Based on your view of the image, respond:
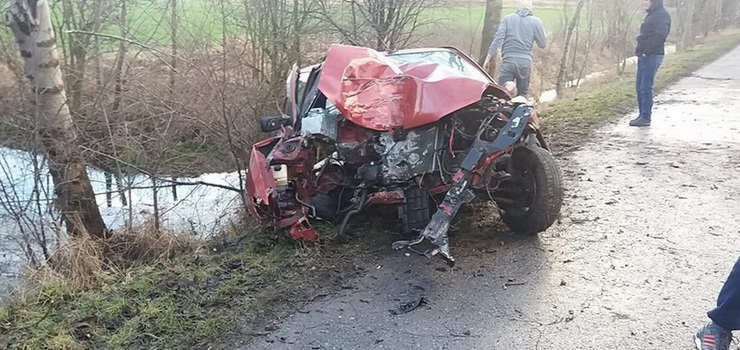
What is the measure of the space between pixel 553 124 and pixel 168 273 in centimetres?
673

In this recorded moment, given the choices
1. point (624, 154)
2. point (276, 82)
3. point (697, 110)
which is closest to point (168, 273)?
point (624, 154)

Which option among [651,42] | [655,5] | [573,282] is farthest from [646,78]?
[573,282]

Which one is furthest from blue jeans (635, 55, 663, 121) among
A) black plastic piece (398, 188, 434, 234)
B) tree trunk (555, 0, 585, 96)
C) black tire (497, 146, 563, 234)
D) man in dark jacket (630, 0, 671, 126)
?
tree trunk (555, 0, 585, 96)

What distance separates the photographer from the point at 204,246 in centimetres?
541

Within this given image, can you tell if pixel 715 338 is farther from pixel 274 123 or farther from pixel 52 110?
pixel 52 110

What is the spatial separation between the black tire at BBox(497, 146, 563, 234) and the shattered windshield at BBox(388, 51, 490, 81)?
3.87 ft

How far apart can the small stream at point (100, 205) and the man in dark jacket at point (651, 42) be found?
586cm

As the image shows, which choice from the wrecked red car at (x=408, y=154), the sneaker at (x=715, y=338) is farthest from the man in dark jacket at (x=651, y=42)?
the sneaker at (x=715, y=338)

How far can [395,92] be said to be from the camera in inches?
183

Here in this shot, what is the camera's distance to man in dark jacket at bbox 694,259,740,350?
2.93m

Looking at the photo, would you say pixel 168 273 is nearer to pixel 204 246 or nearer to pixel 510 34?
pixel 204 246

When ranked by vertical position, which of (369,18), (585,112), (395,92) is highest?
(369,18)

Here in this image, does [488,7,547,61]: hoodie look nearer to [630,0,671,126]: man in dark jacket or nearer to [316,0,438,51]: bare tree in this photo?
[630,0,671,126]: man in dark jacket

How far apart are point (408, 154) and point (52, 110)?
12.0 feet
